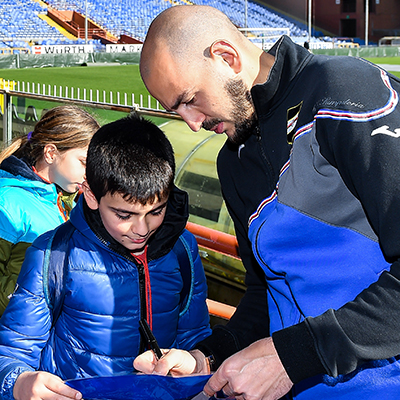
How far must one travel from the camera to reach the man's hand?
1.36m

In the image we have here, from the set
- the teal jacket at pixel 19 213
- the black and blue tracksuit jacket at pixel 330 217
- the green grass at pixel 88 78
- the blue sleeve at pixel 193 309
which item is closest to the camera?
the black and blue tracksuit jacket at pixel 330 217

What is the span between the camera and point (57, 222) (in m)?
2.96

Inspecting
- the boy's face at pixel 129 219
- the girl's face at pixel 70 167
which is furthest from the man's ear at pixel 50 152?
the boy's face at pixel 129 219

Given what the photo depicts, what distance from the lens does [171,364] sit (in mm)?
1704

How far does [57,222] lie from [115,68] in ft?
78.4

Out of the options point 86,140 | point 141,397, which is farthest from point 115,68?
point 141,397

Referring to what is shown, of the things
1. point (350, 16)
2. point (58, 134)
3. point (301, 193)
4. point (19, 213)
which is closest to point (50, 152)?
point (58, 134)

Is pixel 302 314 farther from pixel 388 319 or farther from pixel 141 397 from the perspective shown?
pixel 141 397

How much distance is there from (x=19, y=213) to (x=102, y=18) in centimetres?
3974

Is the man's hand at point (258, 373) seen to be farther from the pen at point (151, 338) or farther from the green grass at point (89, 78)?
the green grass at point (89, 78)


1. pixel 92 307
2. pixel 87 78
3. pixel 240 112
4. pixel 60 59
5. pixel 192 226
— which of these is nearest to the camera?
pixel 240 112

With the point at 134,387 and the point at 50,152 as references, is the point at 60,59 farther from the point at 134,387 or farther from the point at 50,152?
the point at 134,387

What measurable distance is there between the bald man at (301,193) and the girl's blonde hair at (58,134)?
1.40m

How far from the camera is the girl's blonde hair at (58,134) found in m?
3.05
